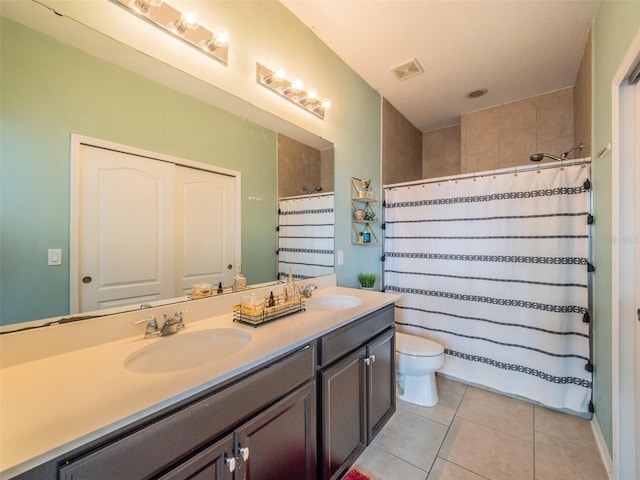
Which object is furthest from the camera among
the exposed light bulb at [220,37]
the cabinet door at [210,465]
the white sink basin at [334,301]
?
the white sink basin at [334,301]

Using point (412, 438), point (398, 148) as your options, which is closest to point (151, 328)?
point (412, 438)

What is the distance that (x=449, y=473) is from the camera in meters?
1.43

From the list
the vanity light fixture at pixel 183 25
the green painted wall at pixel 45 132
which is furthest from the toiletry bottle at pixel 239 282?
the vanity light fixture at pixel 183 25

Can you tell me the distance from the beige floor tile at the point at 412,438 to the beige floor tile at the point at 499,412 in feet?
1.00

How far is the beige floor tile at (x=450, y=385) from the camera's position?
2.21 meters

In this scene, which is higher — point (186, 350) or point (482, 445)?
point (186, 350)

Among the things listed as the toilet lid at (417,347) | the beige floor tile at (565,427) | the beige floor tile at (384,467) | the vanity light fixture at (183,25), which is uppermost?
the vanity light fixture at (183,25)

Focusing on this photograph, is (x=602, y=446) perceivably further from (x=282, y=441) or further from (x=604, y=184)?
(x=282, y=441)

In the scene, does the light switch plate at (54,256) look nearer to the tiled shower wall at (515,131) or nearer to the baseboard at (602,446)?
the tiled shower wall at (515,131)

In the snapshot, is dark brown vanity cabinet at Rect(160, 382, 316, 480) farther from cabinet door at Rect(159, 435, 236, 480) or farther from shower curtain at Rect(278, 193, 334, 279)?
shower curtain at Rect(278, 193, 334, 279)

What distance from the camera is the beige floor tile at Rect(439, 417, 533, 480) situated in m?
1.44

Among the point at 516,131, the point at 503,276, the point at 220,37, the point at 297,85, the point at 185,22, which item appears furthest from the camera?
the point at 516,131

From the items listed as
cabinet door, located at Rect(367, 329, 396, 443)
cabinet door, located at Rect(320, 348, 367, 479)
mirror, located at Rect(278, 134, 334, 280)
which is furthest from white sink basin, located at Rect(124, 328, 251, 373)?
cabinet door, located at Rect(367, 329, 396, 443)

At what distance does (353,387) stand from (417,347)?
2.78 feet
